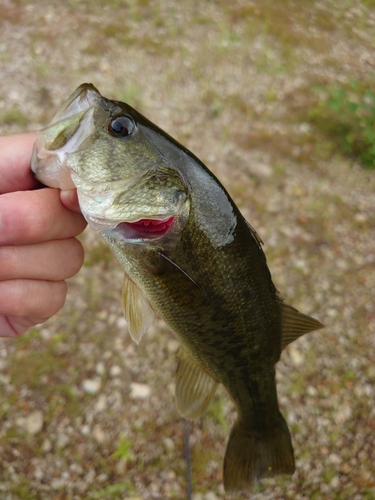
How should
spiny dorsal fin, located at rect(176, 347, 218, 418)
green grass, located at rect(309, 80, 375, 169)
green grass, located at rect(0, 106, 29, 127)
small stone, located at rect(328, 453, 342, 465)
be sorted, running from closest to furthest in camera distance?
spiny dorsal fin, located at rect(176, 347, 218, 418), small stone, located at rect(328, 453, 342, 465), green grass, located at rect(0, 106, 29, 127), green grass, located at rect(309, 80, 375, 169)

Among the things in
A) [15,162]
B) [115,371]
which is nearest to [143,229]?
[15,162]

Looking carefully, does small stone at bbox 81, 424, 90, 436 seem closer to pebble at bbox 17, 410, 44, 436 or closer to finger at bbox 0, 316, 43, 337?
pebble at bbox 17, 410, 44, 436

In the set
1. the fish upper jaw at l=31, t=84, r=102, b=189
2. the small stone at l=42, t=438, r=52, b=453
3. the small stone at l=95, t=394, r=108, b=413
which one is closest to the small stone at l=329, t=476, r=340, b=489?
the small stone at l=95, t=394, r=108, b=413

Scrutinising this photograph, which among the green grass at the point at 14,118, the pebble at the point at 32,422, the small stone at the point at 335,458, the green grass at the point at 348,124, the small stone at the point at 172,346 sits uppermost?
the green grass at the point at 348,124

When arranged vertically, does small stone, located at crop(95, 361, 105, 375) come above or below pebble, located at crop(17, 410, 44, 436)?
above

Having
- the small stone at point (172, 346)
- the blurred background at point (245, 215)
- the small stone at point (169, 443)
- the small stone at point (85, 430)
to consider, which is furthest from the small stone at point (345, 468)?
the small stone at point (85, 430)

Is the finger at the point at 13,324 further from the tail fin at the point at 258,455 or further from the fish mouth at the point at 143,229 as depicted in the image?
the tail fin at the point at 258,455

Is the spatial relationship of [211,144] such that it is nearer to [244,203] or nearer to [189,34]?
[244,203]
